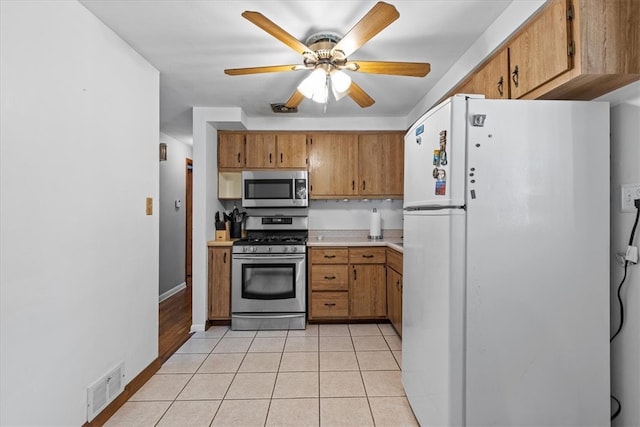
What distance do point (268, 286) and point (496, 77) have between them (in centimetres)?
265

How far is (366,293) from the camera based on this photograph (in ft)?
11.0

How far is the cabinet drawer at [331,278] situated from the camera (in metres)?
3.37

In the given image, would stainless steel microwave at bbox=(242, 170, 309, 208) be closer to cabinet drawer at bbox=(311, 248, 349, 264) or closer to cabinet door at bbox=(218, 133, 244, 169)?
cabinet door at bbox=(218, 133, 244, 169)

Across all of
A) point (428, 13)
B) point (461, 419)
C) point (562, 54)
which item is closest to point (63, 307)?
Result: point (461, 419)

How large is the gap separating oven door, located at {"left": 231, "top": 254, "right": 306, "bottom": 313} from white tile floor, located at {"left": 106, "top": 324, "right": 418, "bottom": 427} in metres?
0.29

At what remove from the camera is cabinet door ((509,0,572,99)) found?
134 centimetres

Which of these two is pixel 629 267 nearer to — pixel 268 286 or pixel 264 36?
pixel 264 36

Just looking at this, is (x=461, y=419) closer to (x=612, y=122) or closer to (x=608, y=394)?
(x=608, y=394)

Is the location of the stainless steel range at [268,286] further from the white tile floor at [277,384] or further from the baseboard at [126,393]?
the baseboard at [126,393]

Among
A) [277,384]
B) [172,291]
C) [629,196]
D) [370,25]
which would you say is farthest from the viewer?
[172,291]

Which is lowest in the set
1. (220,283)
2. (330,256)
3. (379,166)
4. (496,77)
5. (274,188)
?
(220,283)

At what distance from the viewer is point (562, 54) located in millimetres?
1343

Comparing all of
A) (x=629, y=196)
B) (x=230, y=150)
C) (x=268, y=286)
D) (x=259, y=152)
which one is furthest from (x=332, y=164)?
(x=629, y=196)

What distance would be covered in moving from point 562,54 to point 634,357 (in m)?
1.35
